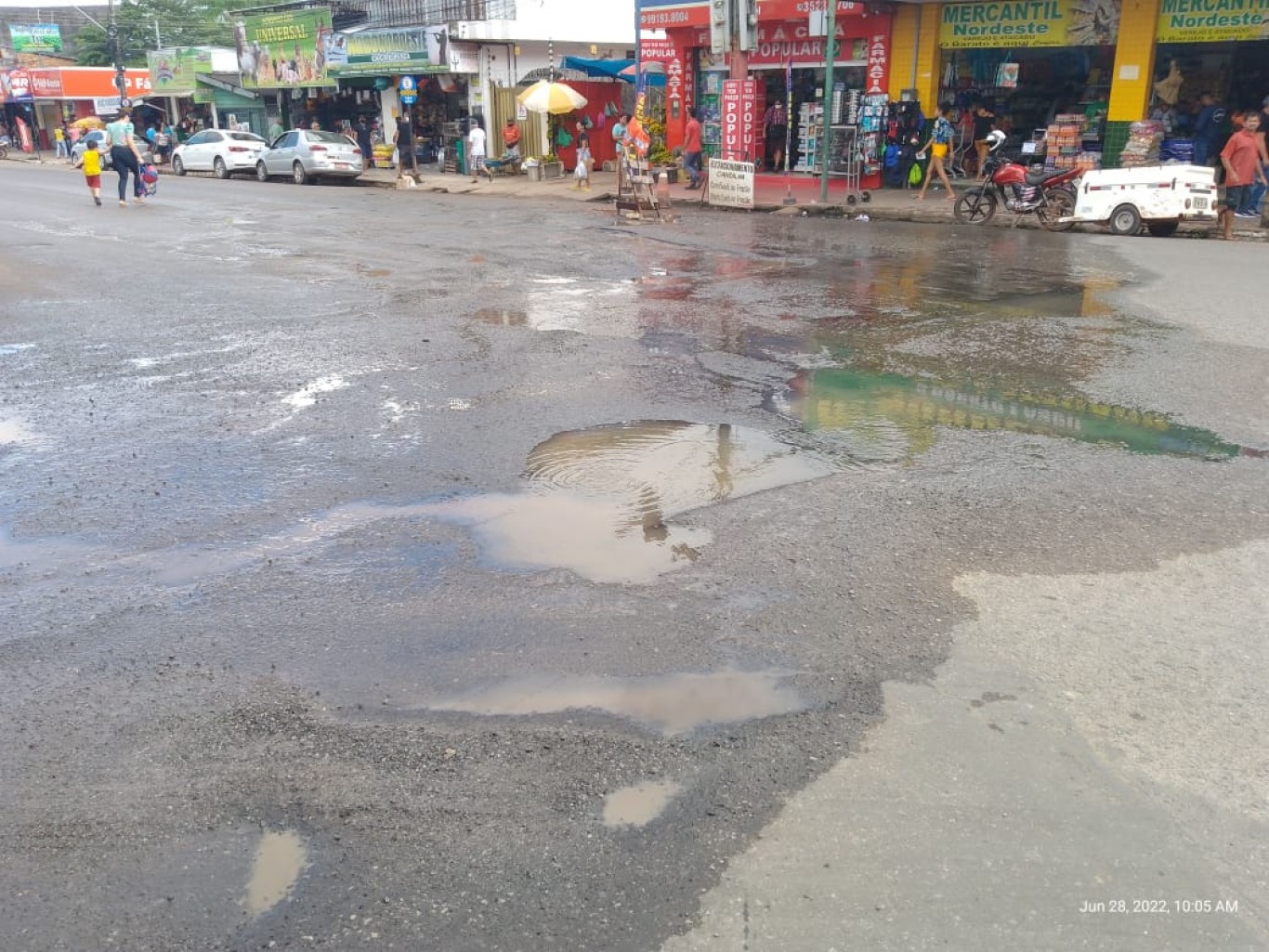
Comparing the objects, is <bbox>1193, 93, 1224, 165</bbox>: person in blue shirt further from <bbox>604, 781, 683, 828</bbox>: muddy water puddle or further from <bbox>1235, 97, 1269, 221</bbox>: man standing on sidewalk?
<bbox>604, 781, 683, 828</bbox>: muddy water puddle

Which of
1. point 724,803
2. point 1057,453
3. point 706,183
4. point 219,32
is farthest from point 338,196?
point 219,32

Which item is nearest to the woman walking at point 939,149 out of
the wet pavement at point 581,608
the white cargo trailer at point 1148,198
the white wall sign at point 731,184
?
the white wall sign at point 731,184

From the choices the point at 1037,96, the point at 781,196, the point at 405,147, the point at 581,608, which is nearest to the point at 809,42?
the point at 781,196

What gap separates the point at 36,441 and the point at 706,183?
18471 millimetres

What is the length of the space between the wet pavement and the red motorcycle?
25.4ft

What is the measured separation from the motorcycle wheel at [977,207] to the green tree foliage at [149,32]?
56529 mm

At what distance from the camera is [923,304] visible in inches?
432

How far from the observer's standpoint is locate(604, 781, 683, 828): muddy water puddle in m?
3.14

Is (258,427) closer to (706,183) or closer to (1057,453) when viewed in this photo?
(1057,453)

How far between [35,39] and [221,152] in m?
41.5

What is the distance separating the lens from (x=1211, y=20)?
63.1 feet

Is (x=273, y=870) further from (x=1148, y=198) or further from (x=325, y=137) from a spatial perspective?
(x=325, y=137)

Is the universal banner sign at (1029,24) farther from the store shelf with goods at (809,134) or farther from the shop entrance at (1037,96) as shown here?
the store shelf with goods at (809,134)

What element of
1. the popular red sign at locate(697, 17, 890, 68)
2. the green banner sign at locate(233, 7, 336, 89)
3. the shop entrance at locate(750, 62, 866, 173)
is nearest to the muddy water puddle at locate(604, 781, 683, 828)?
the popular red sign at locate(697, 17, 890, 68)
